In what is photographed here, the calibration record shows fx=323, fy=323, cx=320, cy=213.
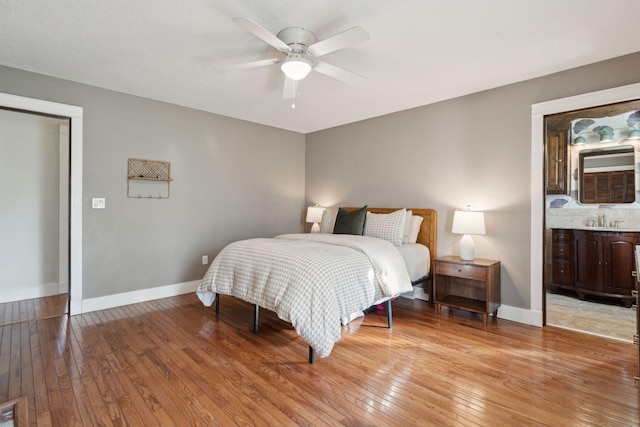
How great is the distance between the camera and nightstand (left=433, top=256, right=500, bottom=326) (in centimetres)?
311

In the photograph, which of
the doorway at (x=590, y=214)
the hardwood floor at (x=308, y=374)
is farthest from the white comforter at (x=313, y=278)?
the doorway at (x=590, y=214)

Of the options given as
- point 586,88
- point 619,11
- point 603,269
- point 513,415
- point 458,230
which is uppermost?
point 619,11

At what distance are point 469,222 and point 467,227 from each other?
2.2 inches

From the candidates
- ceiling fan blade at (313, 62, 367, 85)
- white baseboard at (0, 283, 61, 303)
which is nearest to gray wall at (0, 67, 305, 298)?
white baseboard at (0, 283, 61, 303)

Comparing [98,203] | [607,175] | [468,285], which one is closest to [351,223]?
[468,285]

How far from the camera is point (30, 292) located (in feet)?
12.9

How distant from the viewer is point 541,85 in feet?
10.1

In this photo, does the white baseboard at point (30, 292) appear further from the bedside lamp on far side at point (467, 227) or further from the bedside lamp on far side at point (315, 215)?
the bedside lamp on far side at point (467, 227)

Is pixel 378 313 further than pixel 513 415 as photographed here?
Yes

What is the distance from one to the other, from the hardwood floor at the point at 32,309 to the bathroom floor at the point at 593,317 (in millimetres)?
5080

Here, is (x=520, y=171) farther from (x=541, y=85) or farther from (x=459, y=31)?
(x=459, y=31)

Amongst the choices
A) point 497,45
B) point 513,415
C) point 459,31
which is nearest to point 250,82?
point 459,31

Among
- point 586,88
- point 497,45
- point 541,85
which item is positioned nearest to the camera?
point 497,45

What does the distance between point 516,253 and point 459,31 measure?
7.13 ft
